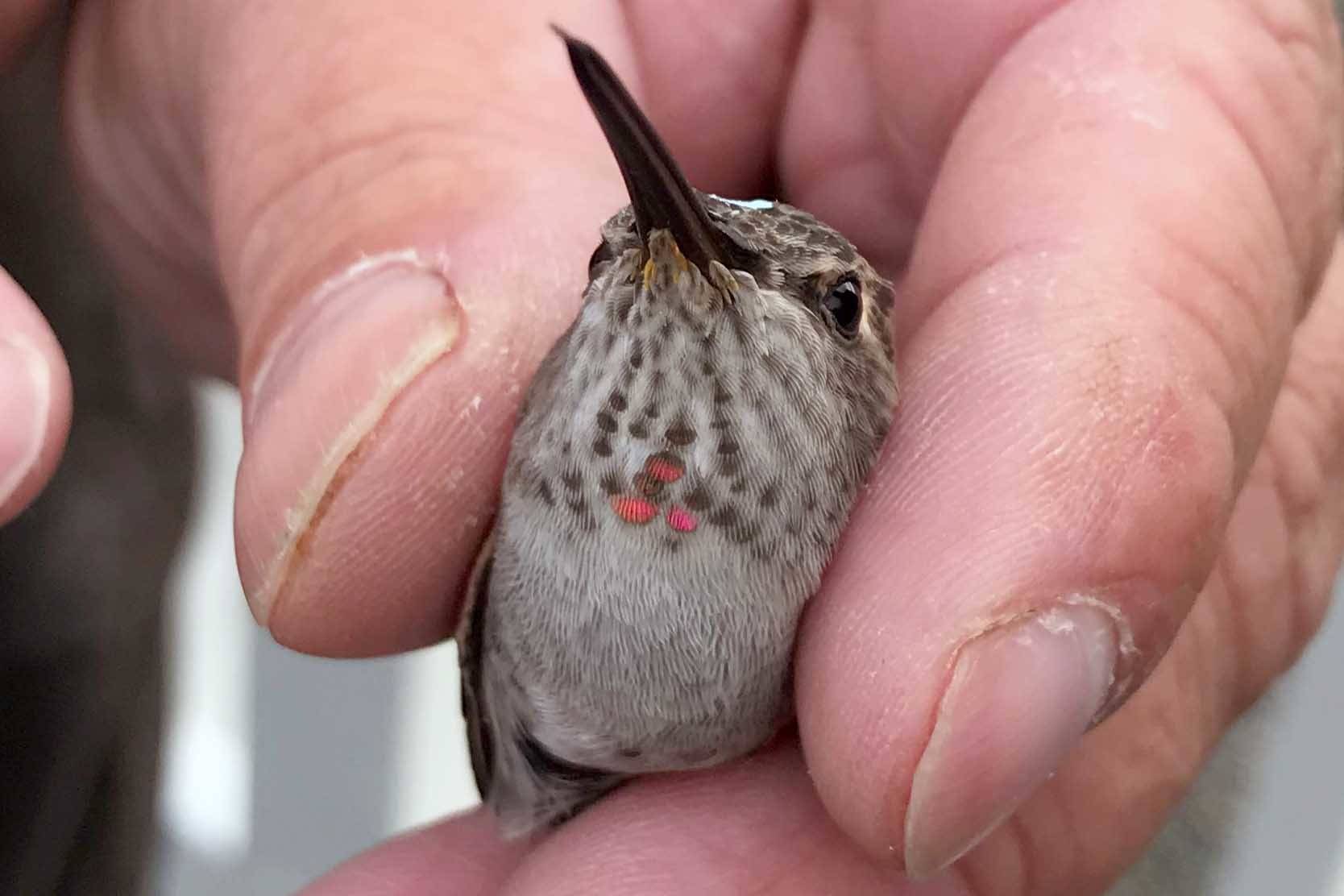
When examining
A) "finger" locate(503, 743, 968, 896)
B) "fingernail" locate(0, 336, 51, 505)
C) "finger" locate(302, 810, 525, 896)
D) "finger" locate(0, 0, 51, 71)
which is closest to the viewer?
"fingernail" locate(0, 336, 51, 505)

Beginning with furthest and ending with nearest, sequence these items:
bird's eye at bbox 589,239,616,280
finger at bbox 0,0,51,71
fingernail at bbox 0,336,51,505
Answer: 1. finger at bbox 0,0,51,71
2. bird's eye at bbox 589,239,616,280
3. fingernail at bbox 0,336,51,505

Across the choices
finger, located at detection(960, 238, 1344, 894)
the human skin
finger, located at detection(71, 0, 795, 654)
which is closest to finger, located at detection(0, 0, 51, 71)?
the human skin

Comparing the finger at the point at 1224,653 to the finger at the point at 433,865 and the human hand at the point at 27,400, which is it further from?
the human hand at the point at 27,400

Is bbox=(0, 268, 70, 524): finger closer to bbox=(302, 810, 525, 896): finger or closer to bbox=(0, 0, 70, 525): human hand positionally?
bbox=(0, 0, 70, 525): human hand

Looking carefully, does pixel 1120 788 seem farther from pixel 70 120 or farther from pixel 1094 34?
pixel 70 120

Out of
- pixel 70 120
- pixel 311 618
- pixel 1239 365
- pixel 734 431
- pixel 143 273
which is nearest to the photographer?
pixel 734 431

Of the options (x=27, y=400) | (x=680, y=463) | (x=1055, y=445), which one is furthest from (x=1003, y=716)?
(x=27, y=400)

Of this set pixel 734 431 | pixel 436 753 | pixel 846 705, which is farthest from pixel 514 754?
pixel 436 753
